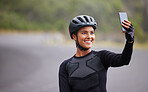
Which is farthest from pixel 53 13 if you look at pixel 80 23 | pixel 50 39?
pixel 80 23

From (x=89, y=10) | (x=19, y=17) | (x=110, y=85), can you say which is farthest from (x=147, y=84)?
(x=19, y=17)

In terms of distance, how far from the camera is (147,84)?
4.38 meters

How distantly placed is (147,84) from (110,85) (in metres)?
0.77

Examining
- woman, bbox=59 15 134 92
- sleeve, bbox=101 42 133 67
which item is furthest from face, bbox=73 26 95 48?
sleeve, bbox=101 42 133 67

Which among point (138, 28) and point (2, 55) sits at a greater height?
point (138, 28)

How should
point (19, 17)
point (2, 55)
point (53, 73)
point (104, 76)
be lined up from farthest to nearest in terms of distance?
1. point (19, 17)
2. point (2, 55)
3. point (53, 73)
4. point (104, 76)

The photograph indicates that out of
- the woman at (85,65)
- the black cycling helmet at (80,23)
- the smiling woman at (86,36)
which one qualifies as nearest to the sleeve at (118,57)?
the woman at (85,65)

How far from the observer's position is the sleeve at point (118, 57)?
1.40 m

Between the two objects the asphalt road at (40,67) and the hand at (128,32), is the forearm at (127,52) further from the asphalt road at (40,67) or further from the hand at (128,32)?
the asphalt road at (40,67)

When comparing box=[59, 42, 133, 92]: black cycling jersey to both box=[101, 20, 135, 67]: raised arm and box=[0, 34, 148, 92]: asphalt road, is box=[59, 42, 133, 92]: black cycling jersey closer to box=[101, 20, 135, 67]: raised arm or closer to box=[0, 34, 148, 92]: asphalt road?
box=[101, 20, 135, 67]: raised arm

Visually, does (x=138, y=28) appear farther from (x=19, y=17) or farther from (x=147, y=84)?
(x=19, y=17)

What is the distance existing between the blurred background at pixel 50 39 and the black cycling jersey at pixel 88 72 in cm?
303

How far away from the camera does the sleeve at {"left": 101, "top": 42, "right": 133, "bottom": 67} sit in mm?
1401

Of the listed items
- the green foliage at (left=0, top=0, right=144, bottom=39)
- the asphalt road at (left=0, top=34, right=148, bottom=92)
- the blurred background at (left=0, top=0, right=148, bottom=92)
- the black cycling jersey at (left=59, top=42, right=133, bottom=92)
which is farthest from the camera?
the green foliage at (left=0, top=0, right=144, bottom=39)
